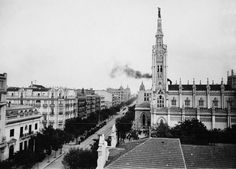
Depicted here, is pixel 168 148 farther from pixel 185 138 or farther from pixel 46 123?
pixel 46 123

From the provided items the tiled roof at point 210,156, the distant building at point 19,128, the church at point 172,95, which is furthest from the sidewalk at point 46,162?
the church at point 172,95

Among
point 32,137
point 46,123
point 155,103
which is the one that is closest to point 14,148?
point 32,137

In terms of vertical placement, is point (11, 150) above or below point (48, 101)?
below

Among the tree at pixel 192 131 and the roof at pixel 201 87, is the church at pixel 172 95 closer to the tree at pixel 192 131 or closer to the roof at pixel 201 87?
the roof at pixel 201 87

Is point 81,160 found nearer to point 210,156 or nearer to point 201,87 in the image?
point 210,156

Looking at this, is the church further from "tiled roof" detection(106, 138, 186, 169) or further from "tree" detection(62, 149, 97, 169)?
"tiled roof" detection(106, 138, 186, 169)

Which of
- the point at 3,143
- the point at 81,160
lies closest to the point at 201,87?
the point at 81,160
